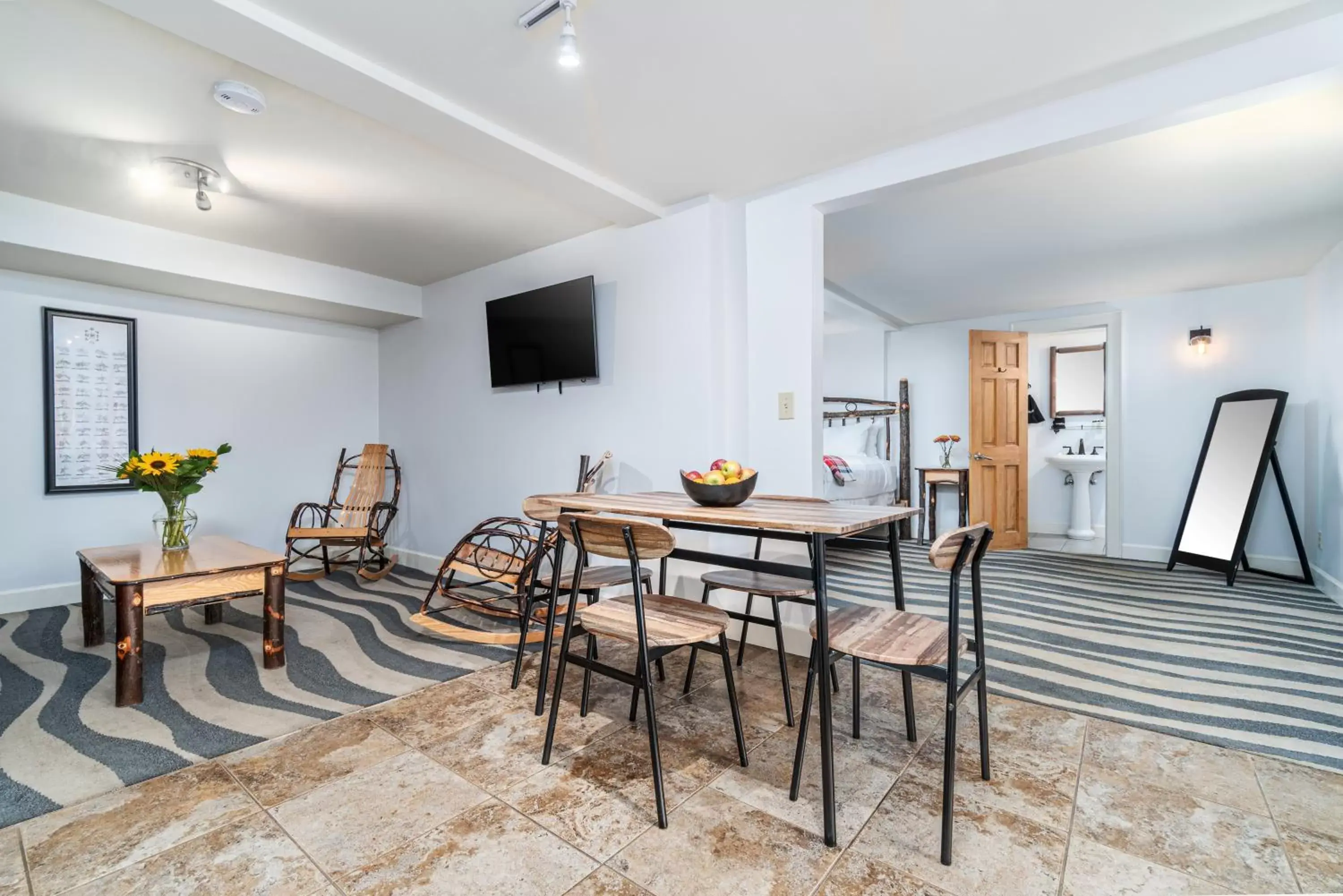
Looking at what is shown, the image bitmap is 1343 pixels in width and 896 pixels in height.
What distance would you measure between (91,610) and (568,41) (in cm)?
358

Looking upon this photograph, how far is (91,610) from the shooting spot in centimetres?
305

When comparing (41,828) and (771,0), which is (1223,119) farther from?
(41,828)

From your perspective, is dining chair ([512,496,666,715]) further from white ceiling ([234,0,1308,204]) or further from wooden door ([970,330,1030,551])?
wooden door ([970,330,1030,551])

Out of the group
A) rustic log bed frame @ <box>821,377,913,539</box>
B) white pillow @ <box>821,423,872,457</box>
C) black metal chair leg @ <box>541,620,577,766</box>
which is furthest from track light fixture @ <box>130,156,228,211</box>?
white pillow @ <box>821,423,872,457</box>

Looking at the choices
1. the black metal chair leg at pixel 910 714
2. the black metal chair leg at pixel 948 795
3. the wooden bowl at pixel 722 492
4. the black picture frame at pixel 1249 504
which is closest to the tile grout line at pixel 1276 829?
the black metal chair leg at pixel 948 795

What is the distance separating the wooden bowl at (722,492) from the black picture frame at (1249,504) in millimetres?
4377

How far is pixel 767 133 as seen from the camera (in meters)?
2.54

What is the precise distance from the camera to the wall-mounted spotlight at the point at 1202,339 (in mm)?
4941

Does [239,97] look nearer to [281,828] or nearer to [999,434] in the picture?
[281,828]

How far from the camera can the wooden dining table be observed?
152 centimetres

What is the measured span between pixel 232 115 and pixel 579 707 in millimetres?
2734

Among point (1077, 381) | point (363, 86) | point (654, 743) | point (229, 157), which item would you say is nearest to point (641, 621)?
point (654, 743)

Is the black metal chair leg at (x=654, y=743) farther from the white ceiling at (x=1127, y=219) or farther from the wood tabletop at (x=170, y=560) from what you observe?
the white ceiling at (x=1127, y=219)

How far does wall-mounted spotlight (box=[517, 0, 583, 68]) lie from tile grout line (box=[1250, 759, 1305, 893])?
2816 millimetres
